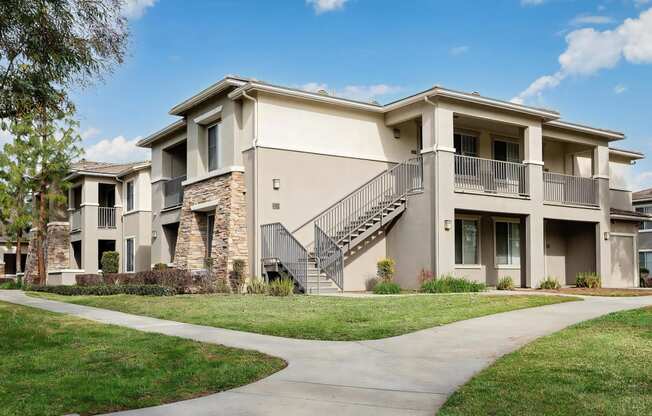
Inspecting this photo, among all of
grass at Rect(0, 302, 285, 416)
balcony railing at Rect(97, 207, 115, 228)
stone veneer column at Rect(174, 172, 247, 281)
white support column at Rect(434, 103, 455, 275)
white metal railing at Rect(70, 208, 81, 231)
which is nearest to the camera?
grass at Rect(0, 302, 285, 416)

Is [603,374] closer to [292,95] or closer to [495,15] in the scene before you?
[495,15]

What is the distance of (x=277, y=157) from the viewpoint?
21.0 meters

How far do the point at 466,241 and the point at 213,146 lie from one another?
31.9ft

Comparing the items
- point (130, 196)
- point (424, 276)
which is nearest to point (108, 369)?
point (424, 276)

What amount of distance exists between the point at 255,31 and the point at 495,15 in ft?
20.5

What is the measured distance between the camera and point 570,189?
25.2m

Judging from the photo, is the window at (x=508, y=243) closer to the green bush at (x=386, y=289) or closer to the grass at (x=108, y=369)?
the green bush at (x=386, y=289)

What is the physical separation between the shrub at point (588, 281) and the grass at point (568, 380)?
47.4ft

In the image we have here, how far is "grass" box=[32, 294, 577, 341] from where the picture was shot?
35.6 ft

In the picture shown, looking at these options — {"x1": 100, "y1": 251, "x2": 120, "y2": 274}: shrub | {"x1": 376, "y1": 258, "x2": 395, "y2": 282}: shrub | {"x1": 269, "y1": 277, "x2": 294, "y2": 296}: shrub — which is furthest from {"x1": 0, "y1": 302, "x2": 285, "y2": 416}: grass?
{"x1": 100, "y1": 251, "x2": 120, "y2": 274}: shrub

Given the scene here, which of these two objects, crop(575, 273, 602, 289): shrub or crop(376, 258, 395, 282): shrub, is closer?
crop(376, 258, 395, 282): shrub

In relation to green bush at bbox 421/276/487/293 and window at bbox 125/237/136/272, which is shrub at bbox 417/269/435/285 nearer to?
green bush at bbox 421/276/487/293

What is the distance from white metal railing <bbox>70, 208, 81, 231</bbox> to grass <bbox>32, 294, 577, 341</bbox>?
2055 cm

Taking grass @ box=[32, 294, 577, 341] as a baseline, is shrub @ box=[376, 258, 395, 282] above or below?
above
